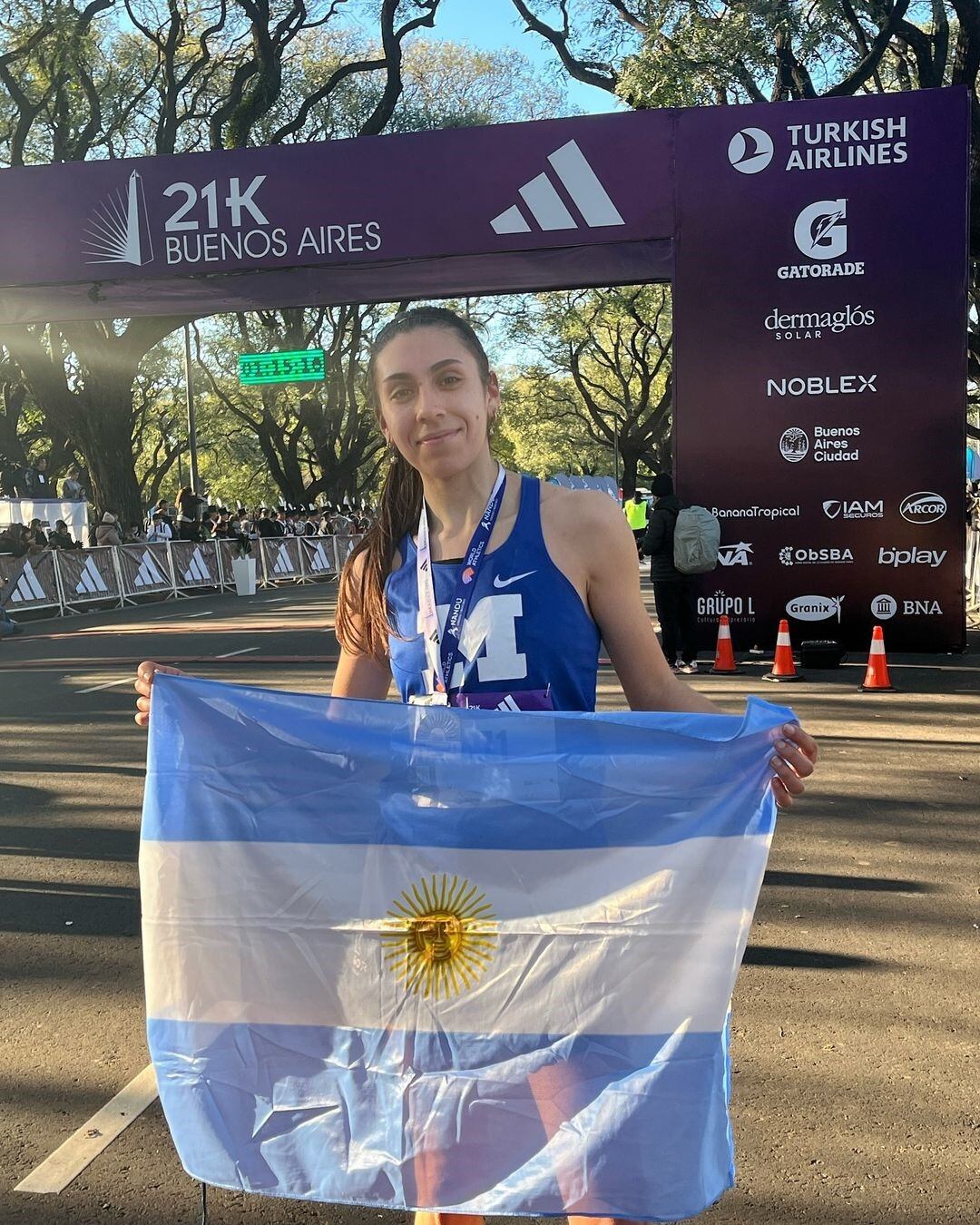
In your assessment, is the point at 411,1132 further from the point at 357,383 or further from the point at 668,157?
the point at 357,383

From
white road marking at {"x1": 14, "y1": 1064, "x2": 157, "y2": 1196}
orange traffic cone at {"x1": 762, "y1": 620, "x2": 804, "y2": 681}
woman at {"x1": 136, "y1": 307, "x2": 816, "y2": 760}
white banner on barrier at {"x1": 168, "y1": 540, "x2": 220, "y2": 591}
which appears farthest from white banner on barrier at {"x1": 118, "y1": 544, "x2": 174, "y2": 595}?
woman at {"x1": 136, "y1": 307, "x2": 816, "y2": 760}

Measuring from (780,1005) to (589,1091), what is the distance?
94.5 inches

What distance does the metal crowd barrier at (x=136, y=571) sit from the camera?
2156 cm

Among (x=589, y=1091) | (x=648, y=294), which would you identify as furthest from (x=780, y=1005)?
(x=648, y=294)

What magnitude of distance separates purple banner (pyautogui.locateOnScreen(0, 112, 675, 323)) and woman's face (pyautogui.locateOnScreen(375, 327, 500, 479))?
1131cm

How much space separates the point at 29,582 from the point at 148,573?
15.4 feet

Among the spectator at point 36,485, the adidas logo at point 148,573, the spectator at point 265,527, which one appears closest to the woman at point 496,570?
the adidas logo at point 148,573

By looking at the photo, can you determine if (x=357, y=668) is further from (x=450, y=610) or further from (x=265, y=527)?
(x=265, y=527)

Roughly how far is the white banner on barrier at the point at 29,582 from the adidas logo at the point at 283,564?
1115cm

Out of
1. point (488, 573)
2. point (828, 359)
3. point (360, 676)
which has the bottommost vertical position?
point (360, 676)

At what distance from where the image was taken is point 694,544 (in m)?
12.2

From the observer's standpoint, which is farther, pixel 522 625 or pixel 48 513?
pixel 48 513

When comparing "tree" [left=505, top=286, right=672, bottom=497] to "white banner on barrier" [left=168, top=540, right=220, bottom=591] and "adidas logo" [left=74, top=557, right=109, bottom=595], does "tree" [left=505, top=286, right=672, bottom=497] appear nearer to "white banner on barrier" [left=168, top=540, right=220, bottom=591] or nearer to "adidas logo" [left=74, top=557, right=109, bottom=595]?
"white banner on barrier" [left=168, top=540, right=220, bottom=591]

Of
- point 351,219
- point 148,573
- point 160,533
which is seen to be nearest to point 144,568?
point 148,573
